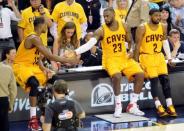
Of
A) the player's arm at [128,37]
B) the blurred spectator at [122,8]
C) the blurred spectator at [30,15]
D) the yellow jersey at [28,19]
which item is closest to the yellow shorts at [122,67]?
the player's arm at [128,37]

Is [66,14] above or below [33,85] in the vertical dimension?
above

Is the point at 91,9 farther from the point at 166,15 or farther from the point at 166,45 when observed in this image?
the point at 166,45

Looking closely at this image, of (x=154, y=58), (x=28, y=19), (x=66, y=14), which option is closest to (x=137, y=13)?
(x=66, y=14)

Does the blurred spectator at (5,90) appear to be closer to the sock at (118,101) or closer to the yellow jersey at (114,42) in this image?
the sock at (118,101)

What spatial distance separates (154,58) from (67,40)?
1489mm

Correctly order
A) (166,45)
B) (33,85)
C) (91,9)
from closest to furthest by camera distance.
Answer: (33,85), (166,45), (91,9)

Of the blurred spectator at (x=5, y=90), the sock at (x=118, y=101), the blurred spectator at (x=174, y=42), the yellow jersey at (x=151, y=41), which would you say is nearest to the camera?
the blurred spectator at (x=5, y=90)

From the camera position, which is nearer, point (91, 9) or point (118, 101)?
point (118, 101)

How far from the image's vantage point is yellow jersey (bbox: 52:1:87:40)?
31.0 feet

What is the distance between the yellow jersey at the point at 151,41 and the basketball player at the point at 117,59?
0.91ft

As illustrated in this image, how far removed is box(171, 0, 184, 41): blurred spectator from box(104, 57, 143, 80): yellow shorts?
2600 mm

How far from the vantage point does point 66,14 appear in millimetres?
9453

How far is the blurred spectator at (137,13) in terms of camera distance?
32.1 ft

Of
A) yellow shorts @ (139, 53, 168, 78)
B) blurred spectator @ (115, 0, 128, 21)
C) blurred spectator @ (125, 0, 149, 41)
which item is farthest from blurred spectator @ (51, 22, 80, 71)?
blurred spectator @ (115, 0, 128, 21)
